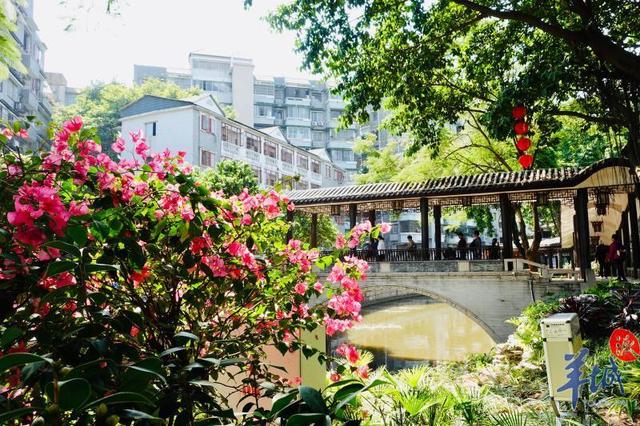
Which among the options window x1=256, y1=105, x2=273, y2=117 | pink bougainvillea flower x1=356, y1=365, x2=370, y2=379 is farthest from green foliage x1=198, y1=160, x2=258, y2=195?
window x1=256, y1=105, x2=273, y2=117

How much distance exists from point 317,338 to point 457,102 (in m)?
6.43

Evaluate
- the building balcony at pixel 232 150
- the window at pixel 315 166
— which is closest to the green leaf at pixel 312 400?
the building balcony at pixel 232 150

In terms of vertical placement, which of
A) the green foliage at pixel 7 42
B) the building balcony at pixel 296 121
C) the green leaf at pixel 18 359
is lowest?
the green leaf at pixel 18 359

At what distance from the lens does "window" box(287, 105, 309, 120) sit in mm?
49938

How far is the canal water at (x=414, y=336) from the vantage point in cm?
1847

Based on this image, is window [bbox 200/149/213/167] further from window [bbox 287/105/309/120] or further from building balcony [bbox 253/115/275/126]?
window [bbox 287/105/309/120]

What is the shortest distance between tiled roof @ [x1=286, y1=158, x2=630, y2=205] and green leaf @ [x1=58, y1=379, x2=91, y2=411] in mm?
12198

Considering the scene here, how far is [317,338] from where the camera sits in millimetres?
5145

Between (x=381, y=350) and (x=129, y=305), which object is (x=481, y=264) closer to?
(x=381, y=350)

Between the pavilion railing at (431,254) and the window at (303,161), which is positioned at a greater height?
the window at (303,161)

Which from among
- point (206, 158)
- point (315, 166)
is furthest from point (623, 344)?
point (315, 166)

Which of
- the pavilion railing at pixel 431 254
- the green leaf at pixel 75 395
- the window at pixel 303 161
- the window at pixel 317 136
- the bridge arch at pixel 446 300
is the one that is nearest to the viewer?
the green leaf at pixel 75 395

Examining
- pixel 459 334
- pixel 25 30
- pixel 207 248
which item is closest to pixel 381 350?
pixel 459 334

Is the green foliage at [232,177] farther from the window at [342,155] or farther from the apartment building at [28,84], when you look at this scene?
the window at [342,155]
